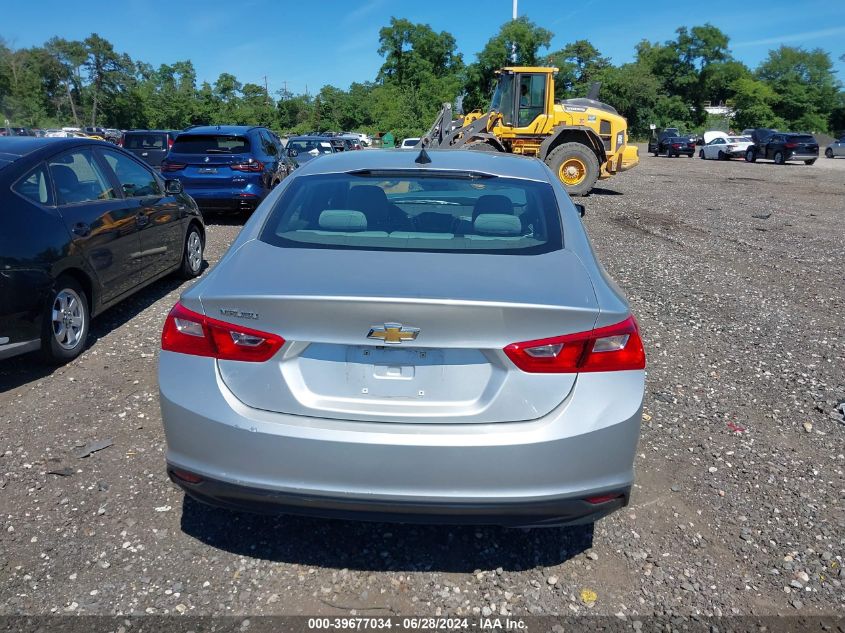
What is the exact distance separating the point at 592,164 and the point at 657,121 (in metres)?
64.3

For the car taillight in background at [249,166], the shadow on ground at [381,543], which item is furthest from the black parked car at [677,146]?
the shadow on ground at [381,543]

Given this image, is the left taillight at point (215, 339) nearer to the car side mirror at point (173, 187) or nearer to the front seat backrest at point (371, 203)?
the front seat backrest at point (371, 203)

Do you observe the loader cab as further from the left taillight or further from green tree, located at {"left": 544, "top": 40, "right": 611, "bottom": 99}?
green tree, located at {"left": 544, "top": 40, "right": 611, "bottom": 99}

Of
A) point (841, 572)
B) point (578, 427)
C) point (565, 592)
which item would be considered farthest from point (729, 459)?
point (578, 427)

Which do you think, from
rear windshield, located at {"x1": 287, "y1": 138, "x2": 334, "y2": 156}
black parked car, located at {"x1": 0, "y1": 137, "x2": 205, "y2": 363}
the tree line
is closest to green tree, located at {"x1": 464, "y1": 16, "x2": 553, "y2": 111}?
the tree line

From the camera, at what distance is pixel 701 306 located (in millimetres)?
6781

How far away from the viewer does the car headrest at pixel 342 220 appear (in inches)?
121

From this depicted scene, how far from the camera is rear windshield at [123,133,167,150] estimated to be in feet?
69.6

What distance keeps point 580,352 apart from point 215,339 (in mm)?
1327

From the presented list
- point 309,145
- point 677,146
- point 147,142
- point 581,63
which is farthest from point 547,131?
point 581,63

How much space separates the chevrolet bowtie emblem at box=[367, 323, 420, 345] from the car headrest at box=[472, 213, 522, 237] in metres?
0.97

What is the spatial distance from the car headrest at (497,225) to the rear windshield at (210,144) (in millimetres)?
9259

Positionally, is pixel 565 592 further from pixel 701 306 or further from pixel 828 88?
pixel 828 88

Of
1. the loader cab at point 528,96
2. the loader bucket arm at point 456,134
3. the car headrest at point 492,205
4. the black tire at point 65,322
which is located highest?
the loader cab at point 528,96
